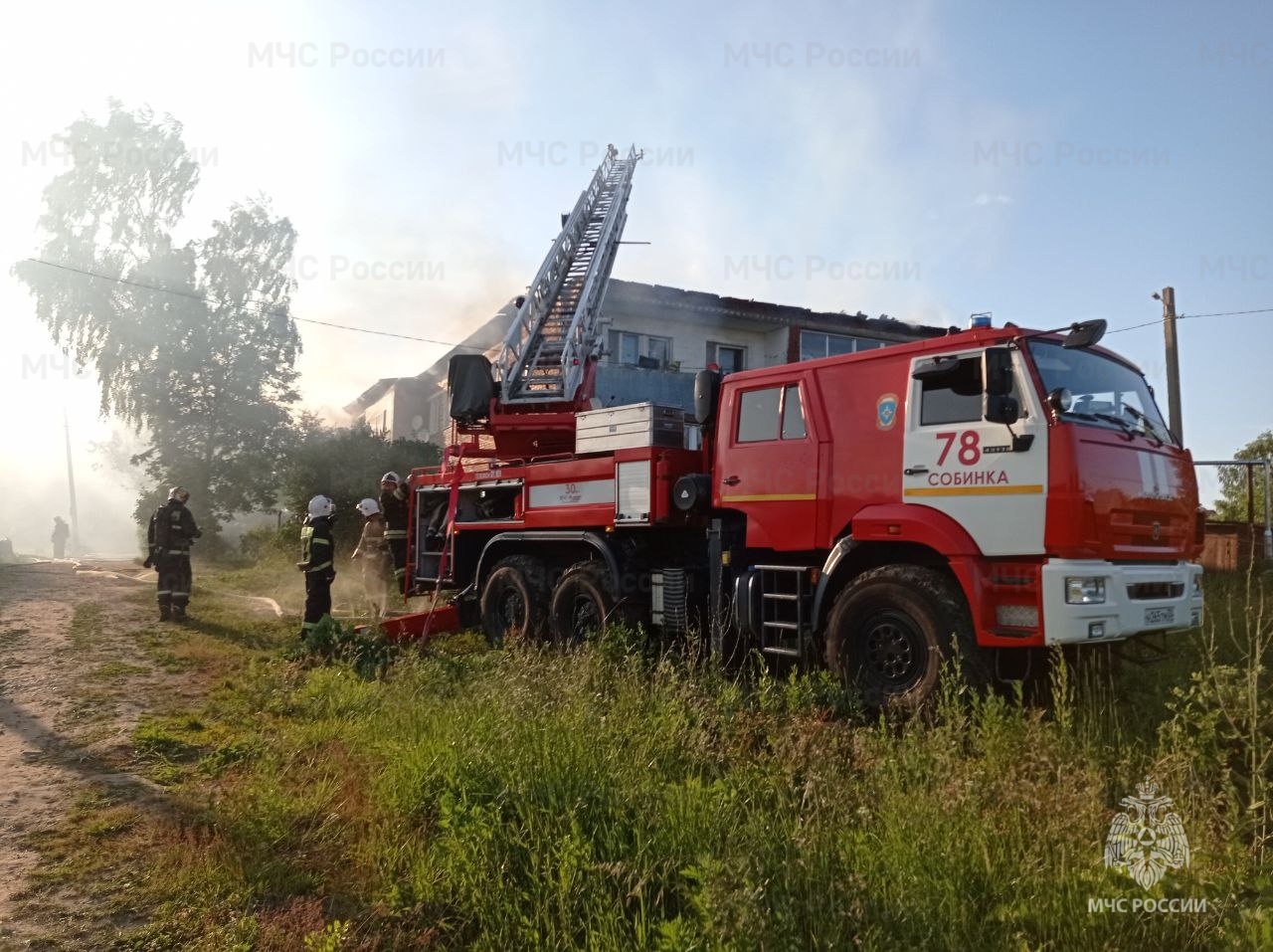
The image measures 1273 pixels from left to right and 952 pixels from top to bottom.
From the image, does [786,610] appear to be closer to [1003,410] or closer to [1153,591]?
[1003,410]

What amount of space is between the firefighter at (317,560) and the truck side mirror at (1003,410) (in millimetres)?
6967

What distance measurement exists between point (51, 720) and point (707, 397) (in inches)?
221

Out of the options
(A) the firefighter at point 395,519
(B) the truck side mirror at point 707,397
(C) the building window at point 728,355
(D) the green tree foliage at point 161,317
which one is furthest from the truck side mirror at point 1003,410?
(D) the green tree foliage at point 161,317

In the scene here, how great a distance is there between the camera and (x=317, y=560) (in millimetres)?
A: 9531

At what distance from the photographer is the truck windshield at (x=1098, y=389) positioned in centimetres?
561

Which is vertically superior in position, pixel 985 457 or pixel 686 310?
pixel 686 310

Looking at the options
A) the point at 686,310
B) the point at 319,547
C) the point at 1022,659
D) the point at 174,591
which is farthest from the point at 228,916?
the point at 686,310

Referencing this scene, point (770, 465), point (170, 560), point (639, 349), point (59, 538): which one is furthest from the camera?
point (59, 538)

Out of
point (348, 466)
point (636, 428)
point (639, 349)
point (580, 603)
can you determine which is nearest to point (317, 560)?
point (580, 603)

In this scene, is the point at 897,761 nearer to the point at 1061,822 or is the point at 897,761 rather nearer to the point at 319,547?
the point at 1061,822

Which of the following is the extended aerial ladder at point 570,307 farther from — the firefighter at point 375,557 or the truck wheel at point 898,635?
the truck wheel at point 898,635

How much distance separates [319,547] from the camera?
957 cm

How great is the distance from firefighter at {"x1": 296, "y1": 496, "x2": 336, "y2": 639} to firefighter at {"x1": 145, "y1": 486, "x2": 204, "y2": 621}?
297 cm

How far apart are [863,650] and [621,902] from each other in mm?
3311
